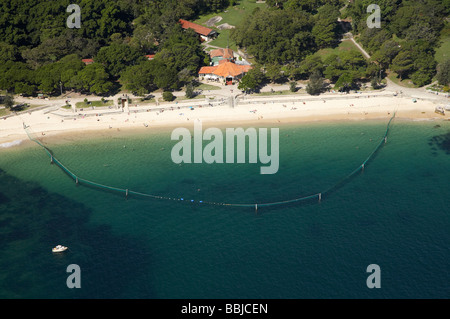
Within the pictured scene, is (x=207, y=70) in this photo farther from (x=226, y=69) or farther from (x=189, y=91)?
(x=189, y=91)

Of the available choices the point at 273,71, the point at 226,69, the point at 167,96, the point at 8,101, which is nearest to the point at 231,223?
the point at 167,96

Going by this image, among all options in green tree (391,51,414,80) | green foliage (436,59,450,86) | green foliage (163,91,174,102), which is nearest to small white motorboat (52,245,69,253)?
green foliage (163,91,174,102)

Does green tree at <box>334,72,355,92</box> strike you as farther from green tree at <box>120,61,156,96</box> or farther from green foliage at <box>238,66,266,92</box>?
green tree at <box>120,61,156,96</box>
